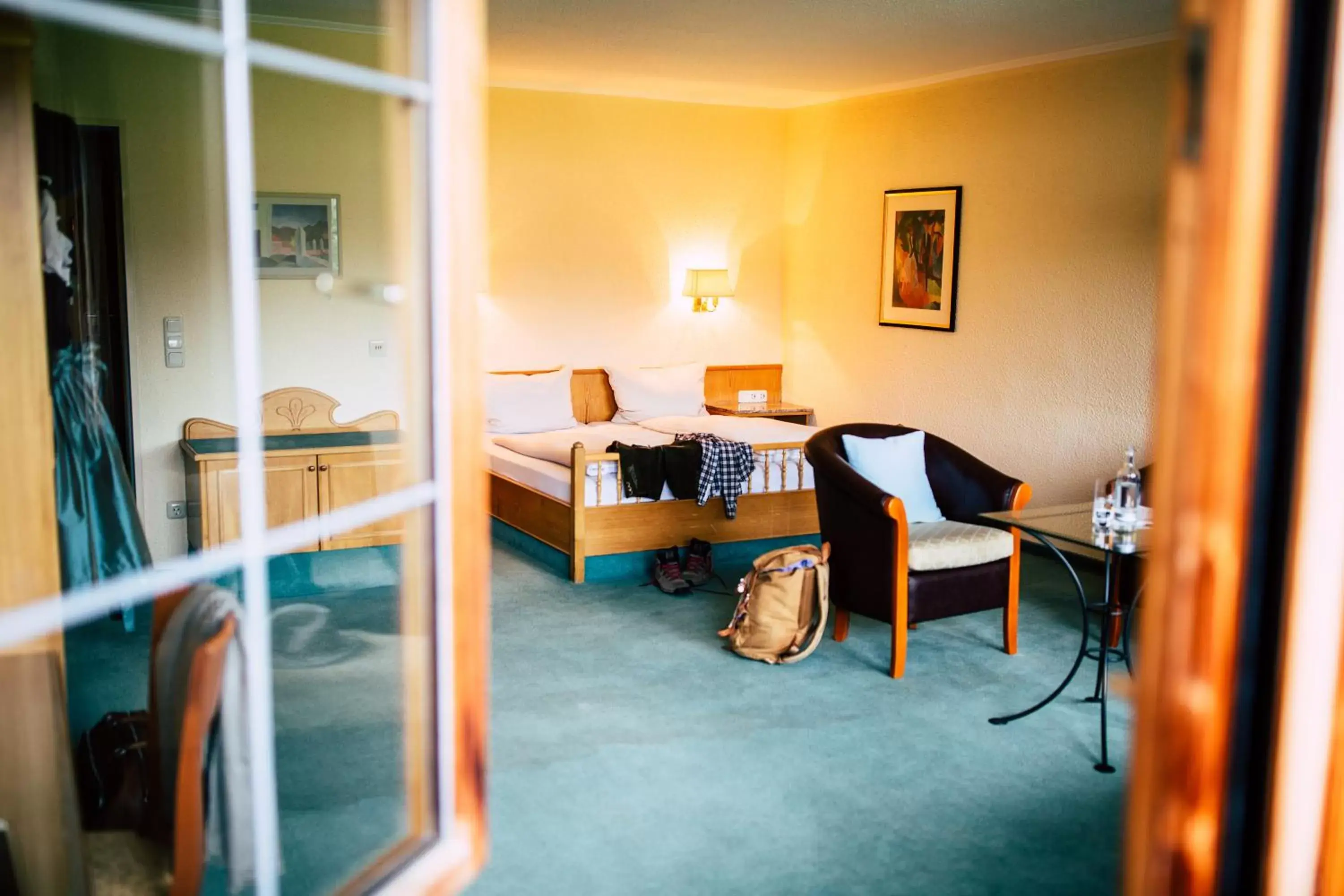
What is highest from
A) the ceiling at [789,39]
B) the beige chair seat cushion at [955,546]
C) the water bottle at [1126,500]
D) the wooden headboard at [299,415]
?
the ceiling at [789,39]

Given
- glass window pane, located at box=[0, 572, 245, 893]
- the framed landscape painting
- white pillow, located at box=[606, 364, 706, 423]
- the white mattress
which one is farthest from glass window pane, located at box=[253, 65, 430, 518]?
the framed landscape painting

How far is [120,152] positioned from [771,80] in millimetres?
3554

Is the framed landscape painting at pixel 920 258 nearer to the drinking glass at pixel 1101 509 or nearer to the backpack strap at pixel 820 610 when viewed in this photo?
the backpack strap at pixel 820 610

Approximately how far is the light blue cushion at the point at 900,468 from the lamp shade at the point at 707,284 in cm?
291

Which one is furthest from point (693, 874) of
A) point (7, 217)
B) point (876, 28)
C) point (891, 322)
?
point (891, 322)

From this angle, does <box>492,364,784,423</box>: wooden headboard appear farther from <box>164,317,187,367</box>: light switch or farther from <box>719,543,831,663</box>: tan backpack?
<box>719,543,831,663</box>: tan backpack

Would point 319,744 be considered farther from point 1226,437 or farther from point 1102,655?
point 1226,437

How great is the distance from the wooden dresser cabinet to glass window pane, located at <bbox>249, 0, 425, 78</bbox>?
1.25 m

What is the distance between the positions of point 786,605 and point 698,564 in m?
1.05

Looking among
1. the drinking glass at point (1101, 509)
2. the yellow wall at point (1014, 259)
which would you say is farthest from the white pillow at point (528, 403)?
the drinking glass at point (1101, 509)

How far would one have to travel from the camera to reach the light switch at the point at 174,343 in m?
5.11

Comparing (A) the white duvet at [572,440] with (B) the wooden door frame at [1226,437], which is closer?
(B) the wooden door frame at [1226,437]

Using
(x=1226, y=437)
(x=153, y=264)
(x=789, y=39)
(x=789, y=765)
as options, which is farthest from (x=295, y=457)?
(x=1226, y=437)

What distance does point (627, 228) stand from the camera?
7.26m
